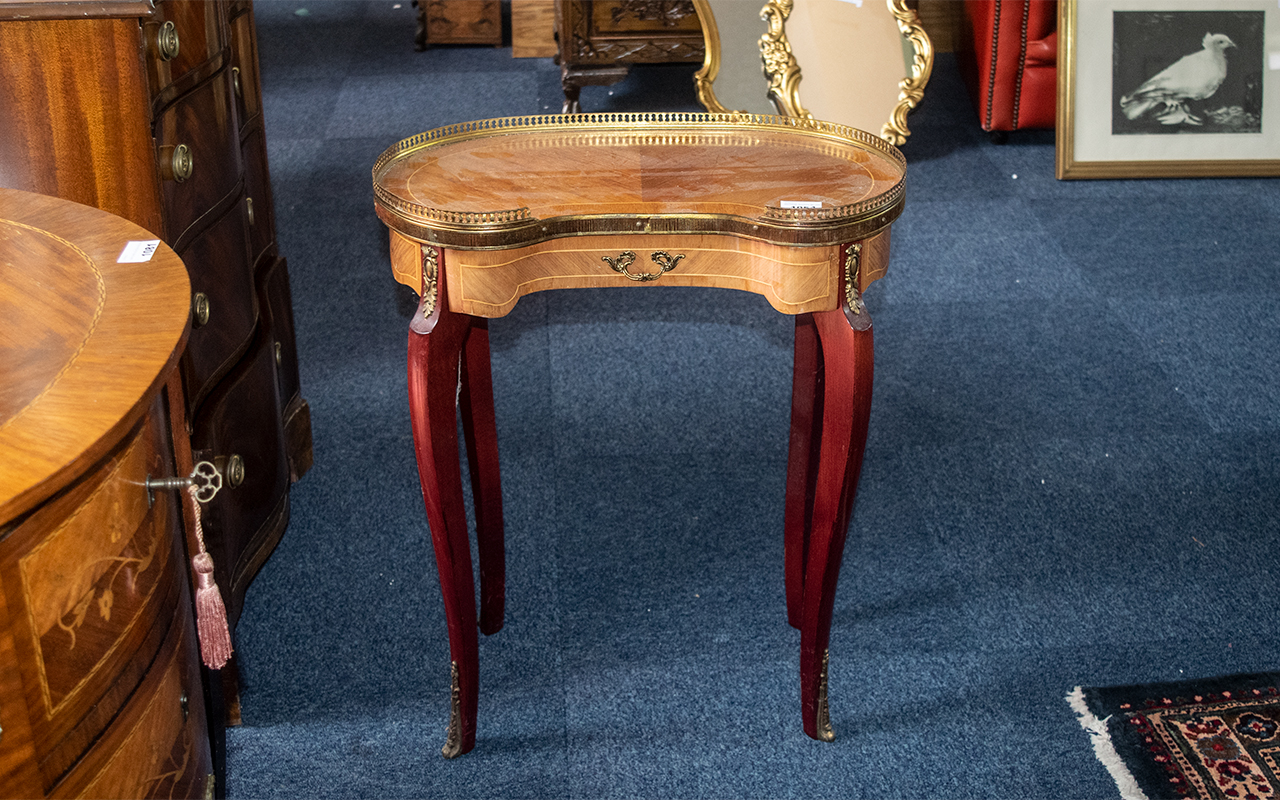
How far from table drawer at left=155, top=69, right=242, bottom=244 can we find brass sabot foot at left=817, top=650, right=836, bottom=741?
52.7 inches

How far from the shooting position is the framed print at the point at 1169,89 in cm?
476

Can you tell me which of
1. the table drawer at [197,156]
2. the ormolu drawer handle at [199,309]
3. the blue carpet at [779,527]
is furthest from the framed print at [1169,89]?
the ormolu drawer handle at [199,309]

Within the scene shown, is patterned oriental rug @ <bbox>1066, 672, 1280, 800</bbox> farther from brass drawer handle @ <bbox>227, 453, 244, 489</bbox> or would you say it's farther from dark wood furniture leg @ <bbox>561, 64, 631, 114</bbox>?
dark wood furniture leg @ <bbox>561, 64, 631, 114</bbox>

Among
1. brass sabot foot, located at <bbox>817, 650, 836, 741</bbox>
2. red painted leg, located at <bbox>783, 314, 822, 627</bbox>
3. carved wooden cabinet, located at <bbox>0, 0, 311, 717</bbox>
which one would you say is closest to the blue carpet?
brass sabot foot, located at <bbox>817, 650, 836, 741</bbox>

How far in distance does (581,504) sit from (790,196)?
1234 millimetres

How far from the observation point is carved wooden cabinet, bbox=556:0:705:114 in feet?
16.9

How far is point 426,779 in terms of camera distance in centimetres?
214

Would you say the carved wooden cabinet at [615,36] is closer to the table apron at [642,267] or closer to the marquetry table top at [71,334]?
the table apron at [642,267]

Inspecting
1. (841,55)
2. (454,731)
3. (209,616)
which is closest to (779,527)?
(454,731)

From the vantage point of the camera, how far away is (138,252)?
4.66ft

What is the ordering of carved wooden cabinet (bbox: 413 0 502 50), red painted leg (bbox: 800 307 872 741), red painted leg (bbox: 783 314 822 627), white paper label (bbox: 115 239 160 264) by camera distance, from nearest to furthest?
white paper label (bbox: 115 239 160 264)
red painted leg (bbox: 800 307 872 741)
red painted leg (bbox: 783 314 822 627)
carved wooden cabinet (bbox: 413 0 502 50)

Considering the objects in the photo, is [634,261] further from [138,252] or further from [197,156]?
[197,156]

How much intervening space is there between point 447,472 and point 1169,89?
156 inches

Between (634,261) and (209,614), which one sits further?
(634,261)
